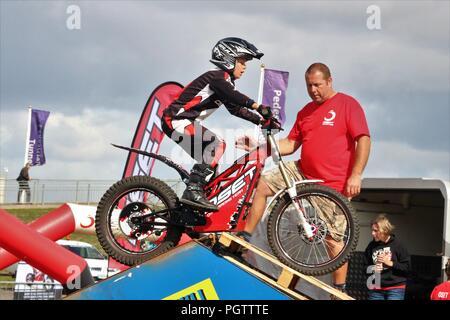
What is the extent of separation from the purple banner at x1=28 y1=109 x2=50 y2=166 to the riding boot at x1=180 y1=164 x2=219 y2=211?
23370 millimetres

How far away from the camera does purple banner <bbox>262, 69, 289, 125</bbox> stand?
16547mm

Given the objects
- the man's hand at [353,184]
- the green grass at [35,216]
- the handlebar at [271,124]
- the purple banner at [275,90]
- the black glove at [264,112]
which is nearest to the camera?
the black glove at [264,112]

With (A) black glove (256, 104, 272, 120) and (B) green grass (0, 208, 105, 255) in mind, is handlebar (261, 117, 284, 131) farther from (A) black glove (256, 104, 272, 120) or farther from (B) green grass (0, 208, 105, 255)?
(B) green grass (0, 208, 105, 255)

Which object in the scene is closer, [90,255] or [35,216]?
[90,255]

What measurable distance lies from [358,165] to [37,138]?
24.0 meters

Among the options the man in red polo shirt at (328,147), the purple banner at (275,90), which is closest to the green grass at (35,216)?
the purple banner at (275,90)

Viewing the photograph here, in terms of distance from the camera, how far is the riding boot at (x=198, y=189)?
20.0ft

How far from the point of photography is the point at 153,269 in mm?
5402

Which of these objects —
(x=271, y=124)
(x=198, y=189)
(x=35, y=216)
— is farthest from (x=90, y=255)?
(x=271, y=124)

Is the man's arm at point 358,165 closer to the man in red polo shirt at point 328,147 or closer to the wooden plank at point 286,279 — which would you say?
the man in red polo shirt at point 328,147

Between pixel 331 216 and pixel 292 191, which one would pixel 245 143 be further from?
pixel 331 216

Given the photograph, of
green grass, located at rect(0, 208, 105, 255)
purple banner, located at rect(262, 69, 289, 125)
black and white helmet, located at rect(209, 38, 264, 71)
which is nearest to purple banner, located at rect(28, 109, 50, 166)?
green grass, located at rect(0, 208, 105, 255)

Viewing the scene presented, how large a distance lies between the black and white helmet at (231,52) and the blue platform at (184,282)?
163 centimetres

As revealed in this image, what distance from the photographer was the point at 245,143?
6562 millimetres
